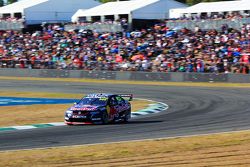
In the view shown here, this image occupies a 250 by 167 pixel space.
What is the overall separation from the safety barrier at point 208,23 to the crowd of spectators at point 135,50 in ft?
4.94

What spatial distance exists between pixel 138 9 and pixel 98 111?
38113 mm

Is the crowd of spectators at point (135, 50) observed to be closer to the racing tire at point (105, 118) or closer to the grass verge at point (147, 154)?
the racing tire at point (105, 118)

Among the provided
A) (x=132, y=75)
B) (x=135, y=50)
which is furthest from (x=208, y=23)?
(x=132, y=75)

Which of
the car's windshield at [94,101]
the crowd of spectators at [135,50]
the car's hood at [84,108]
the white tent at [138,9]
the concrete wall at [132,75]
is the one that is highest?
the white tent at [138,9]

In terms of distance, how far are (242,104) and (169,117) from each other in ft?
17.3

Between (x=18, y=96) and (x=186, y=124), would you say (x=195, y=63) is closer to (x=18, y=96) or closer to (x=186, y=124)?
(x=18, y=96)

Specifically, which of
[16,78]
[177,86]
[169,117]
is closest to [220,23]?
[177,86]

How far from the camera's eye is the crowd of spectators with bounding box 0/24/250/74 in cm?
3675

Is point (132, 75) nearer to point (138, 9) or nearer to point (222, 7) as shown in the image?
point (222, 7)

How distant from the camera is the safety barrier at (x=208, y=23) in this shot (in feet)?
140

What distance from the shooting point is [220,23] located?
1715 inches

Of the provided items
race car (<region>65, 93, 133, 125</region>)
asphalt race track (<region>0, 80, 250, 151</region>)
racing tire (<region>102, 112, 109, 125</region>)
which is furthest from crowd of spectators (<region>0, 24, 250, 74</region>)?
racing tire (<region>102, 112, 109, 125</region>)

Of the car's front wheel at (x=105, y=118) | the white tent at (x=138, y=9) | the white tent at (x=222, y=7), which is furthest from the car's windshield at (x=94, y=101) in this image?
the white tent at (x=138, y=9)

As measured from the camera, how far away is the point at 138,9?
184ft
